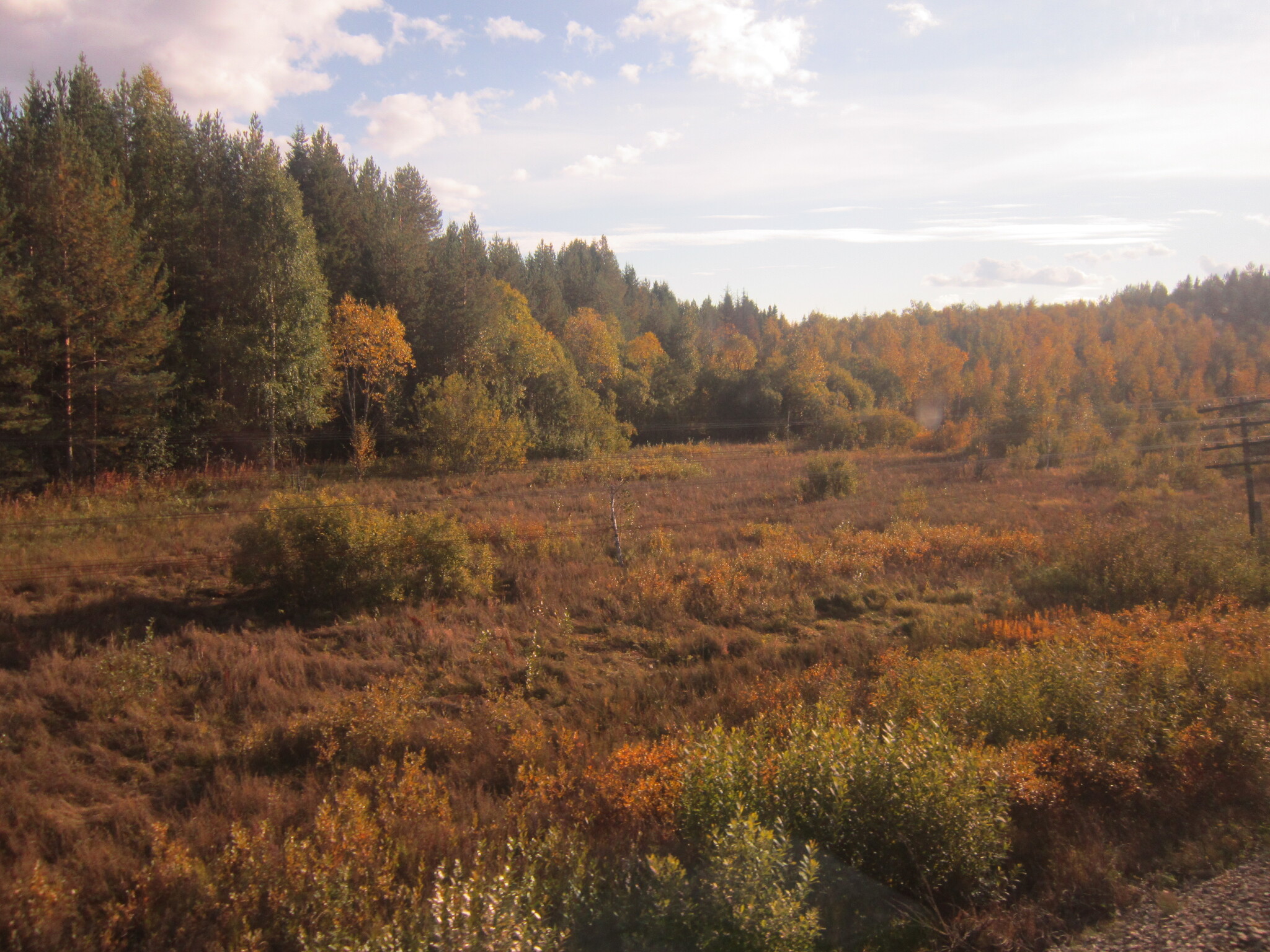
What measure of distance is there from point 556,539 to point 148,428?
13005 millimetres

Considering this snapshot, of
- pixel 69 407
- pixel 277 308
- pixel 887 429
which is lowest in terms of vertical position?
pixel 887 429

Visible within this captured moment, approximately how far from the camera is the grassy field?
4.29 metres

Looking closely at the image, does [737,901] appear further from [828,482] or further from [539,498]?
[828,482]

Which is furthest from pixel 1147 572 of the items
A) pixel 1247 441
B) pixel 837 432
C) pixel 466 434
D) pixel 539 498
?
pixel 837 432

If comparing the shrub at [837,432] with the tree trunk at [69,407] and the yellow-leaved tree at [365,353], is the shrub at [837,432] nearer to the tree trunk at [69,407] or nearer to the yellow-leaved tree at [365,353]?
the yellow-leaved tree at [365,353]

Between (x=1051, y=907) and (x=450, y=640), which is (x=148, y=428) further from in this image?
(x=1051, y=907)

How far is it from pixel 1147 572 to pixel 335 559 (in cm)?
1484

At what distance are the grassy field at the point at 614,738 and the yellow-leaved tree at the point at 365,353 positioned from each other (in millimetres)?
9409

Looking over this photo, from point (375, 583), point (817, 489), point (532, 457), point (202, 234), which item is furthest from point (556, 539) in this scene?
point (202, 234)

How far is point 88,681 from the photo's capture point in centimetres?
875

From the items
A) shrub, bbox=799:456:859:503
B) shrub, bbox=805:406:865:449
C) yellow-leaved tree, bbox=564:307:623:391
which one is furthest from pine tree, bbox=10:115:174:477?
shrub, bbox=805:406:865:449

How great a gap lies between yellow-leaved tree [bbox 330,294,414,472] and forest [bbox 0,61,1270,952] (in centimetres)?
19

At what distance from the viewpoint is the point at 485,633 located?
1079 cm

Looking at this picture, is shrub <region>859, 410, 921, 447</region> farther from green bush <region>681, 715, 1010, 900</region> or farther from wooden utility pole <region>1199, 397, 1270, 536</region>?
green bush <region>681, 715, 1010, 900</region>
